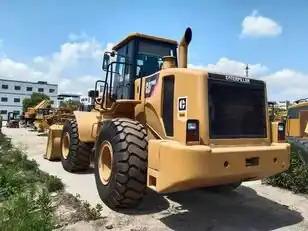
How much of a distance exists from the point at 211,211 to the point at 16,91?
326ft

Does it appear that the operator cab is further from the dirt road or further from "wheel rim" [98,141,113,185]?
the dirt road

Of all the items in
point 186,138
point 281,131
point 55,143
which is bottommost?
point 55,143

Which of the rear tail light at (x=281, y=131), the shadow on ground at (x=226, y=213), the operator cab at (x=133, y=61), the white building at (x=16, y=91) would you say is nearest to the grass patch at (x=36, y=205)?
the shadow on ground at (x=226, y=213)

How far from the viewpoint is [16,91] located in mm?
98625

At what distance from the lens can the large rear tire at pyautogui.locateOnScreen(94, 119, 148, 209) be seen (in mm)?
5531

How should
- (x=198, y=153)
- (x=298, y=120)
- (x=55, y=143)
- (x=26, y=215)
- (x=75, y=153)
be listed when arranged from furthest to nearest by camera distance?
1. (x=298, y=120)
2. (x=55, y=143)
3. (x=75, y=153)
4. (x=26, y=215)
5. (x=198, y=153)

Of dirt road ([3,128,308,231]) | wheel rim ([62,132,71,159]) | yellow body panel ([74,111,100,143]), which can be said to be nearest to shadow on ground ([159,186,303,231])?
dirt road ([3,128,308,231])

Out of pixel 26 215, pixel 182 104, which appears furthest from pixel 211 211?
pixel 26 215

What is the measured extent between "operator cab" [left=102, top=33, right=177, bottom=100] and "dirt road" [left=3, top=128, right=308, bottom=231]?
2.01 m

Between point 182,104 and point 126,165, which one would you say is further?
point 126,165

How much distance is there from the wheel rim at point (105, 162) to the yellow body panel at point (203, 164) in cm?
106

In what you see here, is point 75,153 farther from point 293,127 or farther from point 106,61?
point 293,127

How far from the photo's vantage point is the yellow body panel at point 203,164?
4738 millimetres

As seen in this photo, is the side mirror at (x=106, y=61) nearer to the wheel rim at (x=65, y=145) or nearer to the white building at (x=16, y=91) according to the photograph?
the wheel rim at (x=65, y=145)
